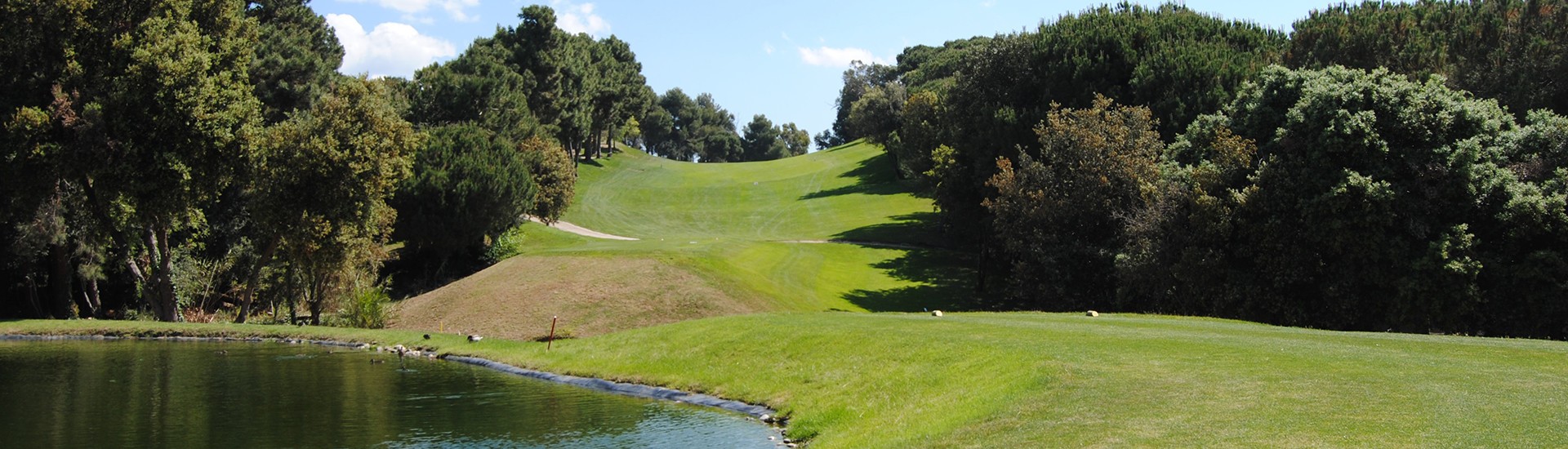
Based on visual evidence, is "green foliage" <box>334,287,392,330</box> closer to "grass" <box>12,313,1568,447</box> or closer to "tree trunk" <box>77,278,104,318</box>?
"tree trunk" <box>77,278,104,318</box>

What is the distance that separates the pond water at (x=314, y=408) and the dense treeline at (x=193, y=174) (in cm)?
1111

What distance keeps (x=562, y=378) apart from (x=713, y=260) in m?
25.4

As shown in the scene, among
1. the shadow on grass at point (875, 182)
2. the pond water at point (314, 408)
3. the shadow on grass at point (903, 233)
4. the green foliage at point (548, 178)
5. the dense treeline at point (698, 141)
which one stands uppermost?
the dense treeline at point (698, 141)

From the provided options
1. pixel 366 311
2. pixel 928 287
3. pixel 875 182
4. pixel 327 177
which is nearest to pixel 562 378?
pixel 366 311

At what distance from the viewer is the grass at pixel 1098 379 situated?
1198 centimetres

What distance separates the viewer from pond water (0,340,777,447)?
17797mm

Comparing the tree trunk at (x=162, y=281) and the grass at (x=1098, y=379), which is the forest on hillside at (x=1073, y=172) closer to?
the tree trunk at (x=162, y=281)

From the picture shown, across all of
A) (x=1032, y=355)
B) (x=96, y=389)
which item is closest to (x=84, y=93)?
(x=96, y=389)

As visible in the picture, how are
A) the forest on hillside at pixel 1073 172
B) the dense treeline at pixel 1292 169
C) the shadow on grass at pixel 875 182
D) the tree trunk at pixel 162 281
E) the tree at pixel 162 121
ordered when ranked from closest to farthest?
the dense treeline at pixel 1292 169 → the forest on hillside at pixel 1073 172 → the tree at pixel 162 121 → the tree trunk at pixel 162 281 → the shadow on grass at pixel 875 182

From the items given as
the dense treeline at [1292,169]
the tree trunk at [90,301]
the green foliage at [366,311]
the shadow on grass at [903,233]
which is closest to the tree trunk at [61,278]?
the tree trunk at [90,301]

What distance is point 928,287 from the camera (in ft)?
Answer: 187

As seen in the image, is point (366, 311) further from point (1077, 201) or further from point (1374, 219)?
point (1374, 219)

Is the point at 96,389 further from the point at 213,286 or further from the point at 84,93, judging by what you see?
the point at 213,286

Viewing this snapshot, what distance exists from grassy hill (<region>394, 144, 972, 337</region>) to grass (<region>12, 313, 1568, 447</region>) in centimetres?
1439
